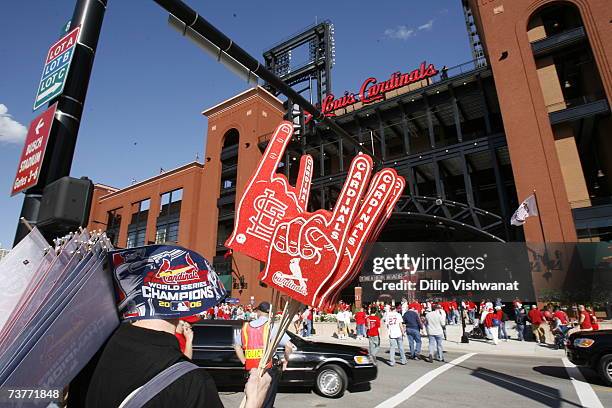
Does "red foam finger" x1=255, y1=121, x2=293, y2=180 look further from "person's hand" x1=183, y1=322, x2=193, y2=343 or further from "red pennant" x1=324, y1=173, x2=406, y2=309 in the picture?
"person's hand" x1=183, y1=322, x2=193, y2=343

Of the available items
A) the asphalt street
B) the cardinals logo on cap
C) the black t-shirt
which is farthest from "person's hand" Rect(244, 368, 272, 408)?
the asphalt street

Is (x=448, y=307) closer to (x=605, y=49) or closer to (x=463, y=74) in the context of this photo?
(x=463, y=74)

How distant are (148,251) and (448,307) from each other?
72.5 ft

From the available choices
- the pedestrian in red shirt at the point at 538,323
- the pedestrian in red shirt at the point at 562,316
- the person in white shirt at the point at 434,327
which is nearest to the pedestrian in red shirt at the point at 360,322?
the person in white shirt at the point at 434,327

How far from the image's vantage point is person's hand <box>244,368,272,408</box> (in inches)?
72.4

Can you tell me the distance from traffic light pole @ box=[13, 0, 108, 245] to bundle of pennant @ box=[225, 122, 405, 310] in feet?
4.68

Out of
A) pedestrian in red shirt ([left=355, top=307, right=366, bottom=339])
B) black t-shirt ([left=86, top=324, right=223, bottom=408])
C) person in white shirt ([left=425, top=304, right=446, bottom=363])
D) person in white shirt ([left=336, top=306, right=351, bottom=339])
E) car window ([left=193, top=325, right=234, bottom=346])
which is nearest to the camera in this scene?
black t-shirt ([left=86, top=324, right=223, bottom=408])

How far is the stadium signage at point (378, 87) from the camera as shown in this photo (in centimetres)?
2565

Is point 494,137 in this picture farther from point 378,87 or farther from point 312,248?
point 312,248

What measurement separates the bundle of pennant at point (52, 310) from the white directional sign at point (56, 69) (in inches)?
61.5

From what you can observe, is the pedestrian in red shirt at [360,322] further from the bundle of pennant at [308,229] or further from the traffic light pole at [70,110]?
the traffic light pole at [70,110]

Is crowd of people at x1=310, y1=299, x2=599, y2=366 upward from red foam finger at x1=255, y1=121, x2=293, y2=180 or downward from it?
downward

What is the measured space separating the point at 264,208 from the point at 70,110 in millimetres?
1734

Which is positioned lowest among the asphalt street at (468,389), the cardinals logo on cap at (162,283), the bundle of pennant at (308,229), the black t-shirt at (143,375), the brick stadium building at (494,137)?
the asphalt street at (468,389)
